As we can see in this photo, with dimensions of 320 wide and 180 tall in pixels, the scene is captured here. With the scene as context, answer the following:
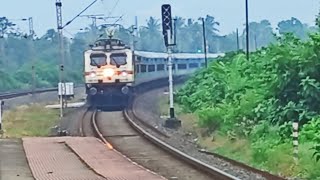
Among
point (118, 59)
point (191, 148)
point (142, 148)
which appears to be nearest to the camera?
point (191, 148)

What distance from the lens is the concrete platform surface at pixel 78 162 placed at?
14.5 meters

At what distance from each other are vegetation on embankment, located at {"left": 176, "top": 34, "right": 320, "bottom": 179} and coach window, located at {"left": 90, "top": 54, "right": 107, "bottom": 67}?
1688 centimetres

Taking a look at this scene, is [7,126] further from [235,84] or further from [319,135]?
[319,135]

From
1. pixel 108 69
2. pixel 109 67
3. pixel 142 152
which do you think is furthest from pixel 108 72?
pixel 142 152

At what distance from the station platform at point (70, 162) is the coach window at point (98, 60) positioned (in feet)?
62.9

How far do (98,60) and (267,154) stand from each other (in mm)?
26076

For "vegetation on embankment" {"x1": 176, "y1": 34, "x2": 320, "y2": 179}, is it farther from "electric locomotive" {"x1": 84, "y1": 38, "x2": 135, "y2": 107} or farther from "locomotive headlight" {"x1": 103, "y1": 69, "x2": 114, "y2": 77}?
"locomotive headlight" {"x1": 103, "y1": 69, "x2": 114, "y2": 77}

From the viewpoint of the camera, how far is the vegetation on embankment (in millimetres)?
15812

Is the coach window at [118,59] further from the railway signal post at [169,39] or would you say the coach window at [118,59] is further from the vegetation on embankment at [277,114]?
the vegetation on embankment at [277,114]

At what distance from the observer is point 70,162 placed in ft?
55.7

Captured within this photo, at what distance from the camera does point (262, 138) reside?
1880 cm

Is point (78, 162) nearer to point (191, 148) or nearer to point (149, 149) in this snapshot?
point (149, 149)

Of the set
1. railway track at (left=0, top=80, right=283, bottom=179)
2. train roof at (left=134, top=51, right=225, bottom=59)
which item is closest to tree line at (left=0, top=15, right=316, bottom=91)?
train roof at (left=134, top=51, right=225, bottom=59)

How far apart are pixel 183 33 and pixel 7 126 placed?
11005 cm
